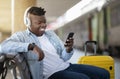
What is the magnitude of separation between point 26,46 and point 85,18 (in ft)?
21.1

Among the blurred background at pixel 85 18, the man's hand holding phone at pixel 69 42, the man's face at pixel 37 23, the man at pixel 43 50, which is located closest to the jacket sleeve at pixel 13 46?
the man at pixel 43 50

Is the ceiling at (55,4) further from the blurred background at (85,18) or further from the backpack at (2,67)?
Answer: the backpack at (2,67)

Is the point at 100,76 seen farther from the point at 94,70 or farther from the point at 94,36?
the point at 94,36

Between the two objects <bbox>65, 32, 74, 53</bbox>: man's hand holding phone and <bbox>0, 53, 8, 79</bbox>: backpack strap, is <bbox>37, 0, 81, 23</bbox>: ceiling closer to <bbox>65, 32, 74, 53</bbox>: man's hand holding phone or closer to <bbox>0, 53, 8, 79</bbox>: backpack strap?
<bbox>65, 32, 74, 53</bbox>: man's hand holding phone

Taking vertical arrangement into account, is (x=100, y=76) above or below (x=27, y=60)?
below

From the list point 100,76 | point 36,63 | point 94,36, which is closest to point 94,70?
point 100,76

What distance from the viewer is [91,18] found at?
8.12m

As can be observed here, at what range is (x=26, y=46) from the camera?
6.39 feet

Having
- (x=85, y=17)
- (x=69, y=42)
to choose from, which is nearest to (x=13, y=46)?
(x=69, y=42)

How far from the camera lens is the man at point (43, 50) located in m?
1.99

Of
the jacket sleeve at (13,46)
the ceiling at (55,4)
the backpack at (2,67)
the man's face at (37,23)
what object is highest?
the ceiling at (55,4)

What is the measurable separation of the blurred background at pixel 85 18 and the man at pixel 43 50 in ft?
9.43

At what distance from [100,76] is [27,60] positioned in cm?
67

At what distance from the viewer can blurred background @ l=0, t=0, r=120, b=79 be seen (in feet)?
17.7
